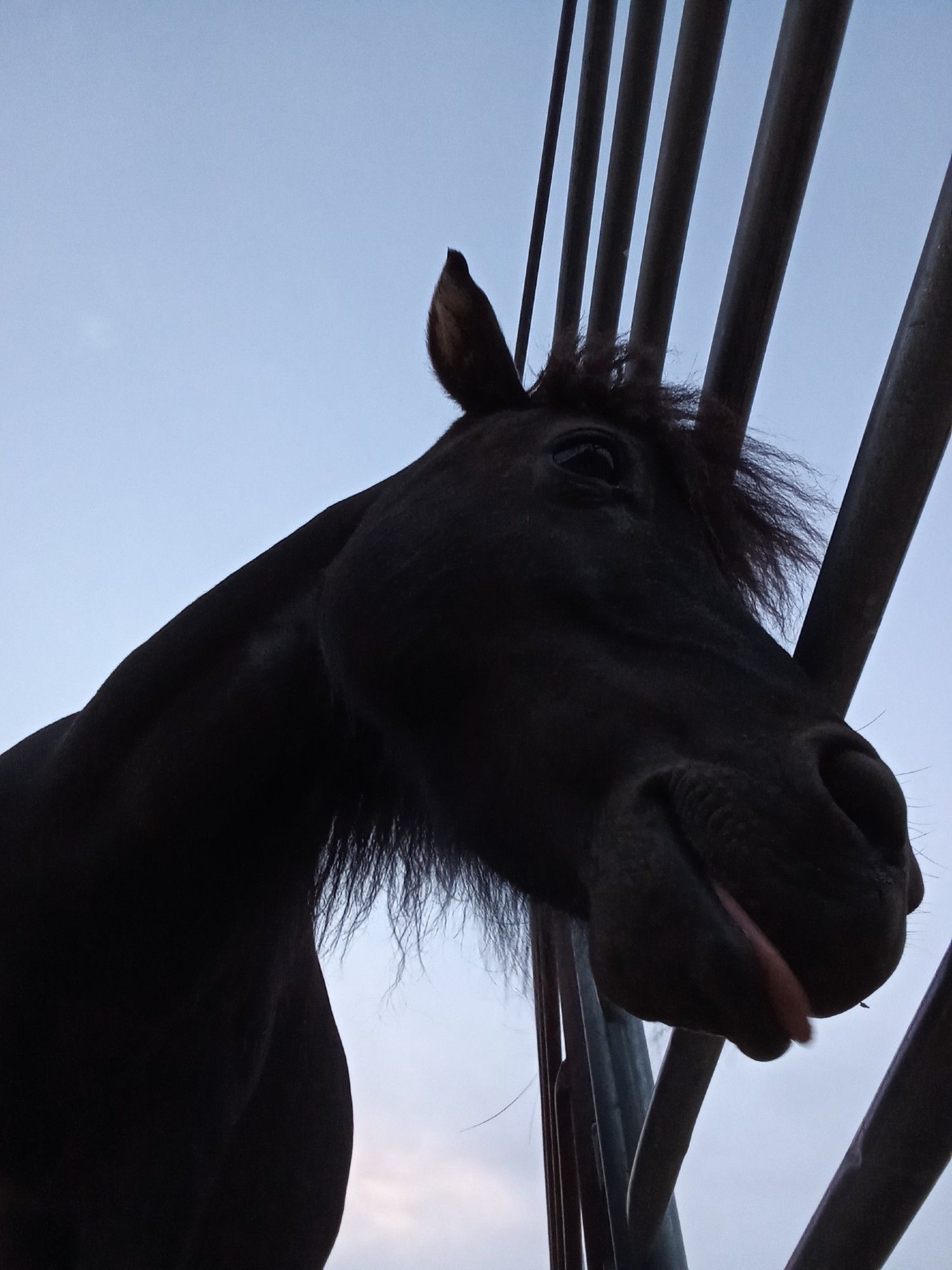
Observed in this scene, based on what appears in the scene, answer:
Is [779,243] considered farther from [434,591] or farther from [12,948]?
[12,948]

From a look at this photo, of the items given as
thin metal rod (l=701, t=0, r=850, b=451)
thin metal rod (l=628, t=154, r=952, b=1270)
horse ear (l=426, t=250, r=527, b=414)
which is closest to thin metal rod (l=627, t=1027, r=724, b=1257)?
thin metal rod (l=628, t=154, r=952, b=1270)

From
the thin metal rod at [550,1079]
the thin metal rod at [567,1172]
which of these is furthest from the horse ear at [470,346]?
the thin metal rod at [567,1172]

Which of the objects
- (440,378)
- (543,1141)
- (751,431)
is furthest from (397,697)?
(543,1141)

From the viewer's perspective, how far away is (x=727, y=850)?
104cm

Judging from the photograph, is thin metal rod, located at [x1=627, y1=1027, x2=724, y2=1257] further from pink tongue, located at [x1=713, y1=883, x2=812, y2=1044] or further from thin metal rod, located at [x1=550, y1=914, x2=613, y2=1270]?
pink tongue, located at [x1=713, y1=883, x2=812, y2=1044]

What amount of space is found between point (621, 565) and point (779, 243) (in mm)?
584

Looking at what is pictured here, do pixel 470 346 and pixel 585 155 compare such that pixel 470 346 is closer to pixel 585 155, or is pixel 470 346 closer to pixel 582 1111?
pixel 585 155

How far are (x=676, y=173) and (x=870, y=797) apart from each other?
1.29 metres

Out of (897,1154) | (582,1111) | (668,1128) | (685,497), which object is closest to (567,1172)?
(582,1111)

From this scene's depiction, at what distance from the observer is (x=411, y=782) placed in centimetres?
158

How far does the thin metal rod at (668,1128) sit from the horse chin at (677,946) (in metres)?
0.54

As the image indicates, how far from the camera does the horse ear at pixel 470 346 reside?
1.76 meters

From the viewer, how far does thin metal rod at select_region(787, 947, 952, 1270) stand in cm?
114

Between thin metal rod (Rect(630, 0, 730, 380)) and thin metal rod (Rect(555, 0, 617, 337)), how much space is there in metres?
0.15
